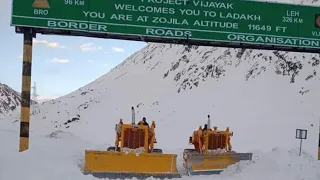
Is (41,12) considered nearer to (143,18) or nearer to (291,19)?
(143,18)

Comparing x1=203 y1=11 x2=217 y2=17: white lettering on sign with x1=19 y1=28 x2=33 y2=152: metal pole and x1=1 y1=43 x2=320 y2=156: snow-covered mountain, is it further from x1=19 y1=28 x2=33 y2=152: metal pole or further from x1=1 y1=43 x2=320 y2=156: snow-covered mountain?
x1=1 y1=43 x2=320 y2=156: snow-covered mountain

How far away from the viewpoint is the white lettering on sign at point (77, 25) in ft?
48.9

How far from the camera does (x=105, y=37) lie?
15805 mm

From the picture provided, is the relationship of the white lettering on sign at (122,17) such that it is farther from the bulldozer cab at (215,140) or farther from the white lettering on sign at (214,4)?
the bulldozer cab at (215,140)

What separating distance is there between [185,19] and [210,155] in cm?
468

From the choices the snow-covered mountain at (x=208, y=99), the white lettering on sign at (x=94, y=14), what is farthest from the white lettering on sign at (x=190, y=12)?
the snow-covered mountain at (x=208, y=99)

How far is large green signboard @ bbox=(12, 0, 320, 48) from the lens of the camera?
14914 mm

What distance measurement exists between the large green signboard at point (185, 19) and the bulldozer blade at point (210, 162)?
3.99 m

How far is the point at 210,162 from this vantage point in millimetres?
15484

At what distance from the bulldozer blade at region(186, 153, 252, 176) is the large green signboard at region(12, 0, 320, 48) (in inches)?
157

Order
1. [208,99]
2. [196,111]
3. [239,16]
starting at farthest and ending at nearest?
1. [208,99]
2. [196,111]
3. [239,16]

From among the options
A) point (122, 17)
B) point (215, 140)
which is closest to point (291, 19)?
point (215, 140)

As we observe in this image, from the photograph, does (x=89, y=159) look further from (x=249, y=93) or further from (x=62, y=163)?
(x=249, y=93)

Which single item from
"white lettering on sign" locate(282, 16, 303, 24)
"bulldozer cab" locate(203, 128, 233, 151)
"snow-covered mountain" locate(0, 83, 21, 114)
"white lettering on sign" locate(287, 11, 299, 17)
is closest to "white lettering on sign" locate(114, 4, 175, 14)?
"white lettering on sign" locate(282, 16, 303, 24)
